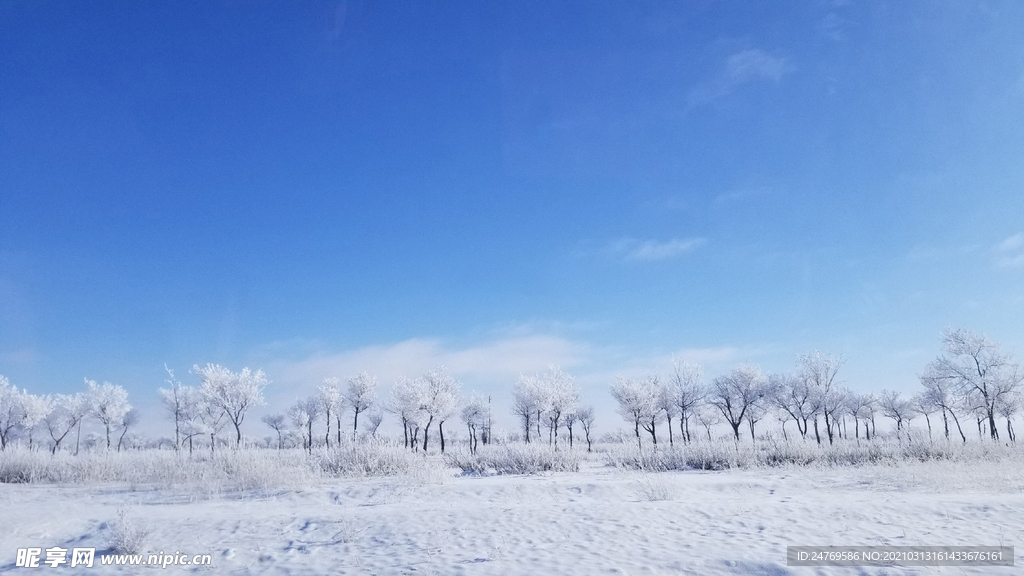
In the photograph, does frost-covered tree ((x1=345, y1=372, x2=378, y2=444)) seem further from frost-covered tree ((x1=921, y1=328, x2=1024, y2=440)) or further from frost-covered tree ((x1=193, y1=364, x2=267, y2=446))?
frost-covered tree ((x1=921, y1=328, x2=1024, y2=440))

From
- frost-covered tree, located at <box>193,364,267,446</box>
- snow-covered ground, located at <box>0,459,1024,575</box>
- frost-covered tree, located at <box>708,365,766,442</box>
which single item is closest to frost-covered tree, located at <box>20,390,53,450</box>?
frost-covered tree, located at <box>193,364,267,446</box>

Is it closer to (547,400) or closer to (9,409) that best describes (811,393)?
(547,400)

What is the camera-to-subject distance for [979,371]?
115 feet

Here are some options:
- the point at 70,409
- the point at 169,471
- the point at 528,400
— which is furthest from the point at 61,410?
the point at 169,471

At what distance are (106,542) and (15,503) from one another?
5497 millimetres

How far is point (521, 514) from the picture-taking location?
7.79 meters

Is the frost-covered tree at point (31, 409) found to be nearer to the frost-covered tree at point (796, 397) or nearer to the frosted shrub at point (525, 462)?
the frosted shrub at point (525, 462)

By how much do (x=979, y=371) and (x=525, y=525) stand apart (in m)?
42.5

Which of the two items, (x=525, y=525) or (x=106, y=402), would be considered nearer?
(x=525, y=525)

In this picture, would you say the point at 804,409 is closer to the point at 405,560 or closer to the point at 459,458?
the point at 459,458

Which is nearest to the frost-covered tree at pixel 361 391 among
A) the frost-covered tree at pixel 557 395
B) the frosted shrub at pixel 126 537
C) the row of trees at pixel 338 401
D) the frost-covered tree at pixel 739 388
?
the row of trees at pixel 338 401

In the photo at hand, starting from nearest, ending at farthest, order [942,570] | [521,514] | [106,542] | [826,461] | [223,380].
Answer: [942,570], [106,542], [521,514], [826,461], [223,380]

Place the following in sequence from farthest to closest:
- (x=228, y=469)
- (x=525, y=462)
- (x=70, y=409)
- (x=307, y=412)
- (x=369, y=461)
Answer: (x=307, y=412) → (x=70, y=409) → (x=525, y=462) → (x=369, y=461) → (x=228, y=469)

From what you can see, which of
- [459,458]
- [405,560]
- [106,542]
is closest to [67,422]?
[459,458]
